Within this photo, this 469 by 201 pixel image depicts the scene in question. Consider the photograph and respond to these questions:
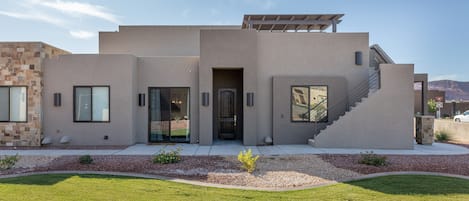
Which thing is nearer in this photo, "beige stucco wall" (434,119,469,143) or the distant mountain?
"beige stucco wall" (434,119,469,143)

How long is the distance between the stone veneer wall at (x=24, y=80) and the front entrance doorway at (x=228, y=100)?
7379 millimetres

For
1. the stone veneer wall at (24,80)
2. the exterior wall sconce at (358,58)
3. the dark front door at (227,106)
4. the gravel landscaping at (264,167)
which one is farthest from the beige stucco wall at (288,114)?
the stone veneer wall at (24,80)

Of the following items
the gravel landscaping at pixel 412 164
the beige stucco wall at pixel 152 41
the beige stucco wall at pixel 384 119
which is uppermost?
the beige stucco wall at pixel 152 41

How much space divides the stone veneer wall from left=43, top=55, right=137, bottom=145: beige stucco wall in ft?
1.07

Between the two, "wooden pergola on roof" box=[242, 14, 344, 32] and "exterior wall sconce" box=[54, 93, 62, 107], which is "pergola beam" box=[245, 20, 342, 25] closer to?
"wooden pergola on roof" box=[242, 14, 344, 32]

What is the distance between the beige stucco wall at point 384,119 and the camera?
1294cm

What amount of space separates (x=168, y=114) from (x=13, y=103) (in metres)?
6.35

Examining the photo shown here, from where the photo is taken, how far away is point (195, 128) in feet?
46.3

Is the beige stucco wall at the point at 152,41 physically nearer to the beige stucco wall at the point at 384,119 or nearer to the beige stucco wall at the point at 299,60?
the beige stucco wall at the point at 299,60

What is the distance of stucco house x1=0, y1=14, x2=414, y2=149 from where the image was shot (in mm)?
13023

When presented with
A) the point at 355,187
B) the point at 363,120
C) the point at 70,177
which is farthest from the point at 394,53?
the point at 70,177

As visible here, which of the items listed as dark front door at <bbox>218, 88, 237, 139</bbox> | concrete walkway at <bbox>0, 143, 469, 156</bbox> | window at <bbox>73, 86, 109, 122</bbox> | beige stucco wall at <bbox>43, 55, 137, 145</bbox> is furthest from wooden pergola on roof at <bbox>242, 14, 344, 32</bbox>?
window at <bbox>73, 86, 109, 122</bbox>

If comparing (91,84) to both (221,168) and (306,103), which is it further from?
(306,103)

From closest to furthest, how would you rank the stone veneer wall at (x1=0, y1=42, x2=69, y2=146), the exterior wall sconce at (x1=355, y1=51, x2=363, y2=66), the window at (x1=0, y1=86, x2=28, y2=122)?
1. the stone veneer wall at (x1=0, y1=42, x2=69, y2=146)
2. the window at (x1=0, y1=86, x2=28, y2=122)
3. the exterior wall sconce at (x1=355, y1=51, x2=363, y2=66)
